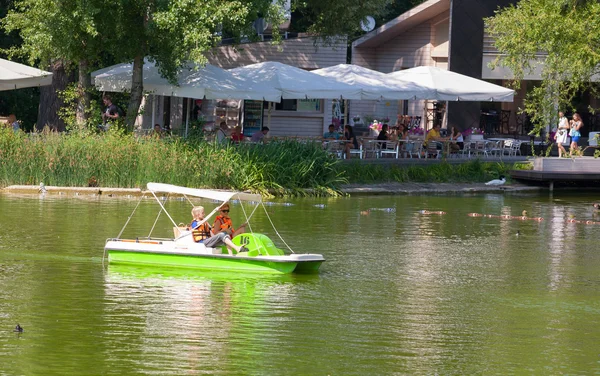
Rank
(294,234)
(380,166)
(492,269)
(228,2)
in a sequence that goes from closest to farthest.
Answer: (492,269) < (294,234) < (228,2) < (380,166)

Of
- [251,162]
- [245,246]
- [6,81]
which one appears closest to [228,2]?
[251,162]

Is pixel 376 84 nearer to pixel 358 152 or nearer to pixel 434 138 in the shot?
pixel 358 152

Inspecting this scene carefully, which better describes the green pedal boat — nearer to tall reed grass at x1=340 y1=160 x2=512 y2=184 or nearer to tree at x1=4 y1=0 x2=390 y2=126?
tree at x1=4 y1=0 x2=390 y2=126

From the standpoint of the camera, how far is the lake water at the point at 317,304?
13070 millimetres

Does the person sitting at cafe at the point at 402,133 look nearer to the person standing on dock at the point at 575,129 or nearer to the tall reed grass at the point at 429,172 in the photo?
the tall reed grass at the point at 429,172

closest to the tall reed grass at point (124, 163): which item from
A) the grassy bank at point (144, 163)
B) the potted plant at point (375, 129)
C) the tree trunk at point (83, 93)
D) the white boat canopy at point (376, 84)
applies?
the grassy bank at point (144, 163)

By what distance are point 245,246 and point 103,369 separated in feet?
20.4

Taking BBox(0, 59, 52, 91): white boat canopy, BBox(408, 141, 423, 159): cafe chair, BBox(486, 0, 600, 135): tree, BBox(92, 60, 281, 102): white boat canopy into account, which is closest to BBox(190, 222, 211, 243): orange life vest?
BBox(0, 59, 52, 91): white boat canopy

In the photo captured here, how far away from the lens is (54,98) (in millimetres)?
36906

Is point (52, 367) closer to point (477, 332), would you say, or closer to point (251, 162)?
point (477, 332)

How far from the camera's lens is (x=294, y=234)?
23.2m

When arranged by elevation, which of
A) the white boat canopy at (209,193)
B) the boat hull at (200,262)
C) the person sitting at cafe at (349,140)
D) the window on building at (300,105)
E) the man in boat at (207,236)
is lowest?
the boat hull at (200,262)

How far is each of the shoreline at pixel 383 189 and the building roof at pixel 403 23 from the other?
10559 mm

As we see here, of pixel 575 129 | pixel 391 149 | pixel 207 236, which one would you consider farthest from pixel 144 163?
pixel 575 129
